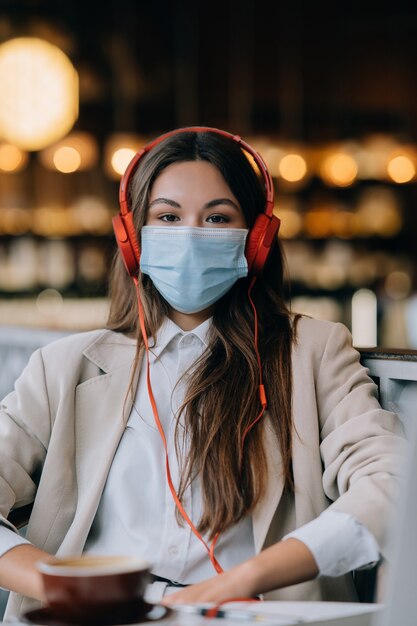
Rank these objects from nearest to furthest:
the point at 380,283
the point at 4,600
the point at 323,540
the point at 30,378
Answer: the point at 323,540 → the point at 30,378 → the point at 4,600 → the point at 380,283

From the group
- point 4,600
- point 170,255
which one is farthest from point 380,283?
point 170,255

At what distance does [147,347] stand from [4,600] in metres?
1.09

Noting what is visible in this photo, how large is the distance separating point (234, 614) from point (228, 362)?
0.76 m

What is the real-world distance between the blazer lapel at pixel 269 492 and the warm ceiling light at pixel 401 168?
260 inches

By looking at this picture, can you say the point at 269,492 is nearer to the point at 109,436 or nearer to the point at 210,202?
the point at 109,436

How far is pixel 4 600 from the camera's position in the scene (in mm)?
2602

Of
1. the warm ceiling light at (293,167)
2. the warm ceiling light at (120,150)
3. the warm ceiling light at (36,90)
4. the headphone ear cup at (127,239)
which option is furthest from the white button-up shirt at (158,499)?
the warm ceiling light at (293,167)

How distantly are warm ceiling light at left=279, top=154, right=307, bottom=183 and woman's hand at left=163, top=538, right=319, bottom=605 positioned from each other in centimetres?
686

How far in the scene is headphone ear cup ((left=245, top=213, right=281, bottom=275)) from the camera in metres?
1.86

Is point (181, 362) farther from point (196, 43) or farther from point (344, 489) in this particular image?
point (196, 43)

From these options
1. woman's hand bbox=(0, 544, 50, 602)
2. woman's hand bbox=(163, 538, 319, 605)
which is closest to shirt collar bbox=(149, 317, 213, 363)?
woman's hand bbox=(0, 544, 50, 602)

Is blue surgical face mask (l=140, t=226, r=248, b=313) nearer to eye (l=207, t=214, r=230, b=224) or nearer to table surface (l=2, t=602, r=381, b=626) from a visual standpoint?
eye (l=207, t=214, r=230, b=224)

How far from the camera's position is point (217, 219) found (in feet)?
6.08

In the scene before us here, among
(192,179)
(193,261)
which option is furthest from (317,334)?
(192,179)
